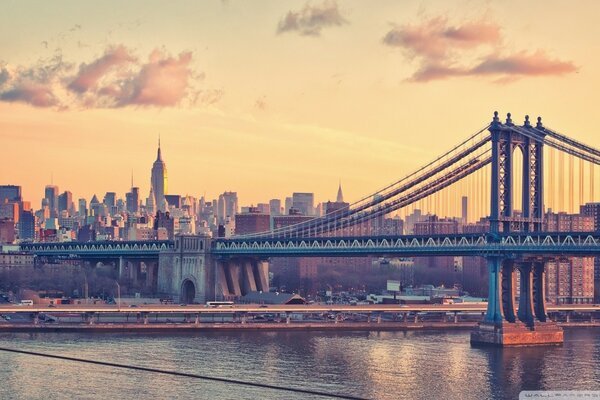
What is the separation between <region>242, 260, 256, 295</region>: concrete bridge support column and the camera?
139 meters

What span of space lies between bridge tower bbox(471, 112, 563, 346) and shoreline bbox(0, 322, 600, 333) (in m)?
13.8

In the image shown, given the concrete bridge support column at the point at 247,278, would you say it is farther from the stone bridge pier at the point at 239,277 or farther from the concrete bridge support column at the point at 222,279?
the concrete bridge support column at the point at 222,279

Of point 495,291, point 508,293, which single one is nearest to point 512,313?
point 508,293

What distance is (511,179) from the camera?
319 feet

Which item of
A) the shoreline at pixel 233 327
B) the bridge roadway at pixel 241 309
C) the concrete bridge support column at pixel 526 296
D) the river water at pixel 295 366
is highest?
the concrete bridge support column at pixel 526 296

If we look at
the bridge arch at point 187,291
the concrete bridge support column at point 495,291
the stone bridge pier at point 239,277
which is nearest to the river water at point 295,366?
the concrete bridge support column at point 495,291

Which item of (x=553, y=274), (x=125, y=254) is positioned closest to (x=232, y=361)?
(x=125, y=254)

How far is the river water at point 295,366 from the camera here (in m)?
69.2

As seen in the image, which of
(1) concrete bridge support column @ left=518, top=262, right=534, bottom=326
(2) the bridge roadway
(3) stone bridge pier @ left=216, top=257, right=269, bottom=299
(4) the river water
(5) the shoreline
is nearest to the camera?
(4) the river water

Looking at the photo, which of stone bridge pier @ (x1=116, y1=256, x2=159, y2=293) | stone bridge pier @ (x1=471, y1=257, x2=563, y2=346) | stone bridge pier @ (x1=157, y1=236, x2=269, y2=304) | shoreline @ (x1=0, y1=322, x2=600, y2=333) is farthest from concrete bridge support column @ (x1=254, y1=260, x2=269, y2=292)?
stone bridge pier @ (x1=471, y1=257, x2=563, y2=346)

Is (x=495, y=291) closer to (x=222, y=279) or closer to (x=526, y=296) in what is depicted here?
(x=526, y=296)

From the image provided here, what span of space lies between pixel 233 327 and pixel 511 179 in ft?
84.5

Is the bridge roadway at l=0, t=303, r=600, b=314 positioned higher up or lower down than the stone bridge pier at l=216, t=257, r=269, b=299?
lower down

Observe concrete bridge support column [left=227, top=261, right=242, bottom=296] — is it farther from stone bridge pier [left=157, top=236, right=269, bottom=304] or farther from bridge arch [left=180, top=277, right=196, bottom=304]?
bridge arch [left=180, top=277, right=196, bottom=304]
